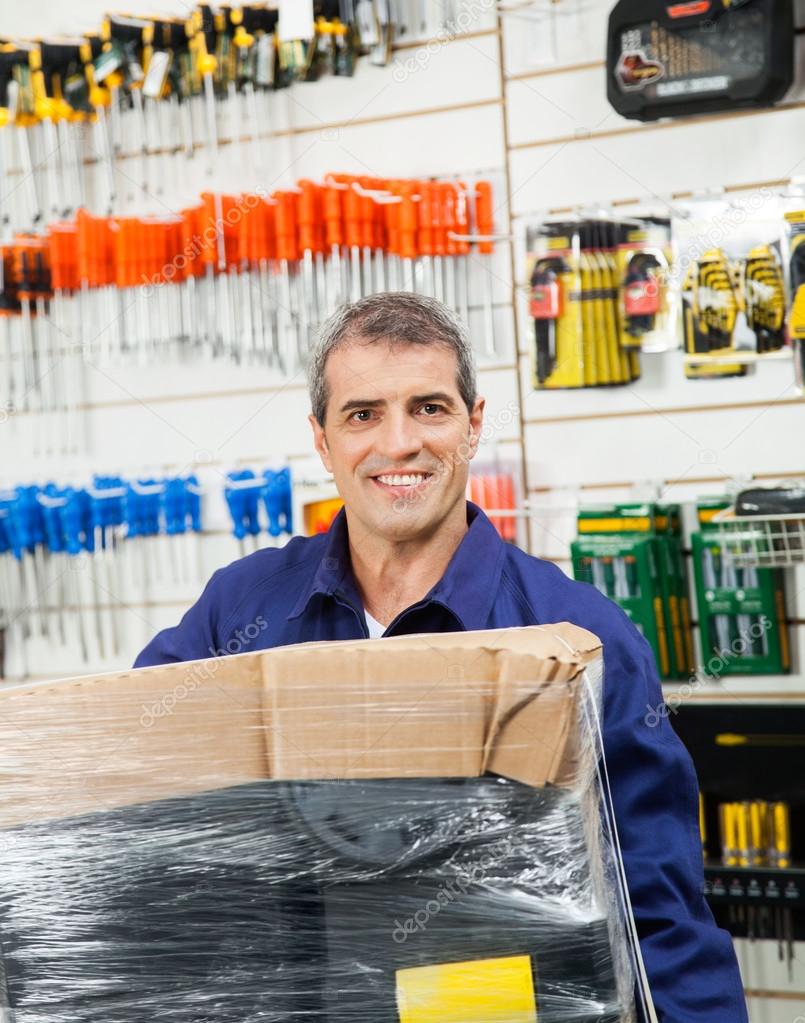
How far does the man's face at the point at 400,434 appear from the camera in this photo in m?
1.55

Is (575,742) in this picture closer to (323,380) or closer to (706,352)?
(323,380)

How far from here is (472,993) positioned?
39.5 inches

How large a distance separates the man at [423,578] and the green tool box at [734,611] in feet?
4.03

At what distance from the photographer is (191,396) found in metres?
3.48

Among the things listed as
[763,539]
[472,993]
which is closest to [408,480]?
[472,993]

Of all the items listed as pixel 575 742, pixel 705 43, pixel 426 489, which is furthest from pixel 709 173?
pixel 575 742

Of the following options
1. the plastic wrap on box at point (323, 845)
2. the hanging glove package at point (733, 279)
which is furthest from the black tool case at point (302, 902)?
the hanging glove package at point (733, 279)

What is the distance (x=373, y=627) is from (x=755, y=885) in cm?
140

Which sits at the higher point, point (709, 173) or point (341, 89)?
point (341, 89)

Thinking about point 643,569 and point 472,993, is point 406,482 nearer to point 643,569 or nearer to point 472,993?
point 472,993

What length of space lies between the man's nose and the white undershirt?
22 centimetres

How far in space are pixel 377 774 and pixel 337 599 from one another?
558mm

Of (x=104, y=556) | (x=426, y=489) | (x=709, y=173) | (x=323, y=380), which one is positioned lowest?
(x=104, y=556)

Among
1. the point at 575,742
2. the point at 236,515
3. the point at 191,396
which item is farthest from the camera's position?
the point at 191,396
